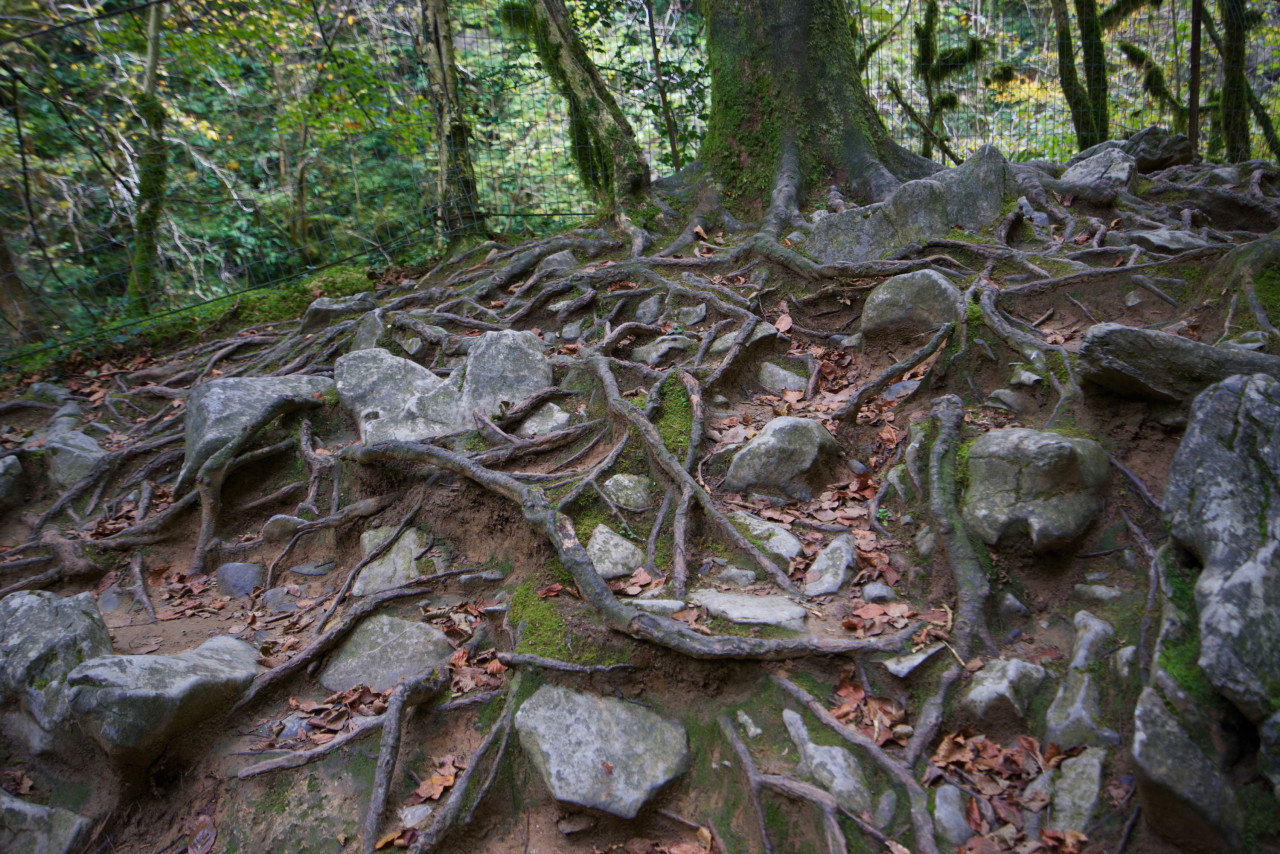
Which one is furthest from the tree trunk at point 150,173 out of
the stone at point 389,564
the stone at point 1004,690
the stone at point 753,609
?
the stone at point 1004,690

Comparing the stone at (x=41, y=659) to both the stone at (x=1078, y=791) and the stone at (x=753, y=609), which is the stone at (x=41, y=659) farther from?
the stone at (x=1078, y=791)

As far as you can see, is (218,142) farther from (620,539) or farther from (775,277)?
(620,539)

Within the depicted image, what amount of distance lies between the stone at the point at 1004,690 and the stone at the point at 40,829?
3.60 metres

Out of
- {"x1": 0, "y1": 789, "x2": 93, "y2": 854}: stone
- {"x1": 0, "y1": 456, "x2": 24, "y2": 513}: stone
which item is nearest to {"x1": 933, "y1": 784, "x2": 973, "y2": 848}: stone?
{"x1": 0, "y1": 789, "x2": 93, "y2": 854}: stone

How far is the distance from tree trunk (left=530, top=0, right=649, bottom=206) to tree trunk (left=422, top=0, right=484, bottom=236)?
39.0 inches

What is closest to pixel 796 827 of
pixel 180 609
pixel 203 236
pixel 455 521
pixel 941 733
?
pixel 941 733

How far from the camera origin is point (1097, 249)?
4.81m

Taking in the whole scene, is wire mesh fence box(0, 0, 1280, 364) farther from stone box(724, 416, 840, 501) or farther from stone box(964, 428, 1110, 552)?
stone box(964, 428, 1110, 552)

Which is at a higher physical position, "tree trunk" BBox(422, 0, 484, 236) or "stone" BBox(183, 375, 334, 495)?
"tree trunk" BBox(422, 0, 484, 236)

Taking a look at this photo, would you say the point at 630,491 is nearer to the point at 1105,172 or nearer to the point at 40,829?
the point at 40,829

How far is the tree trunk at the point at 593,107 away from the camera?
→ 6938 millimetres

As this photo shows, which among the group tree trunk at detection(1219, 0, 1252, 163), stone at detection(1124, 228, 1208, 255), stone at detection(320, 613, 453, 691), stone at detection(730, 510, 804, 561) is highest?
tree trunk at detection(1219, 0, 1252, 163)

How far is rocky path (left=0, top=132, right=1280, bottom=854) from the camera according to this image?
8.32 feet

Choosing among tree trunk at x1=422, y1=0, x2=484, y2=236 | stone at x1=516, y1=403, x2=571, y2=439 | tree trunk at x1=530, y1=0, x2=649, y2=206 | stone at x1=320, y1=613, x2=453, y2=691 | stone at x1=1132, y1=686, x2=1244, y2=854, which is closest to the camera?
stone at x1=1132, y1=686, x2=1244, y2=854
